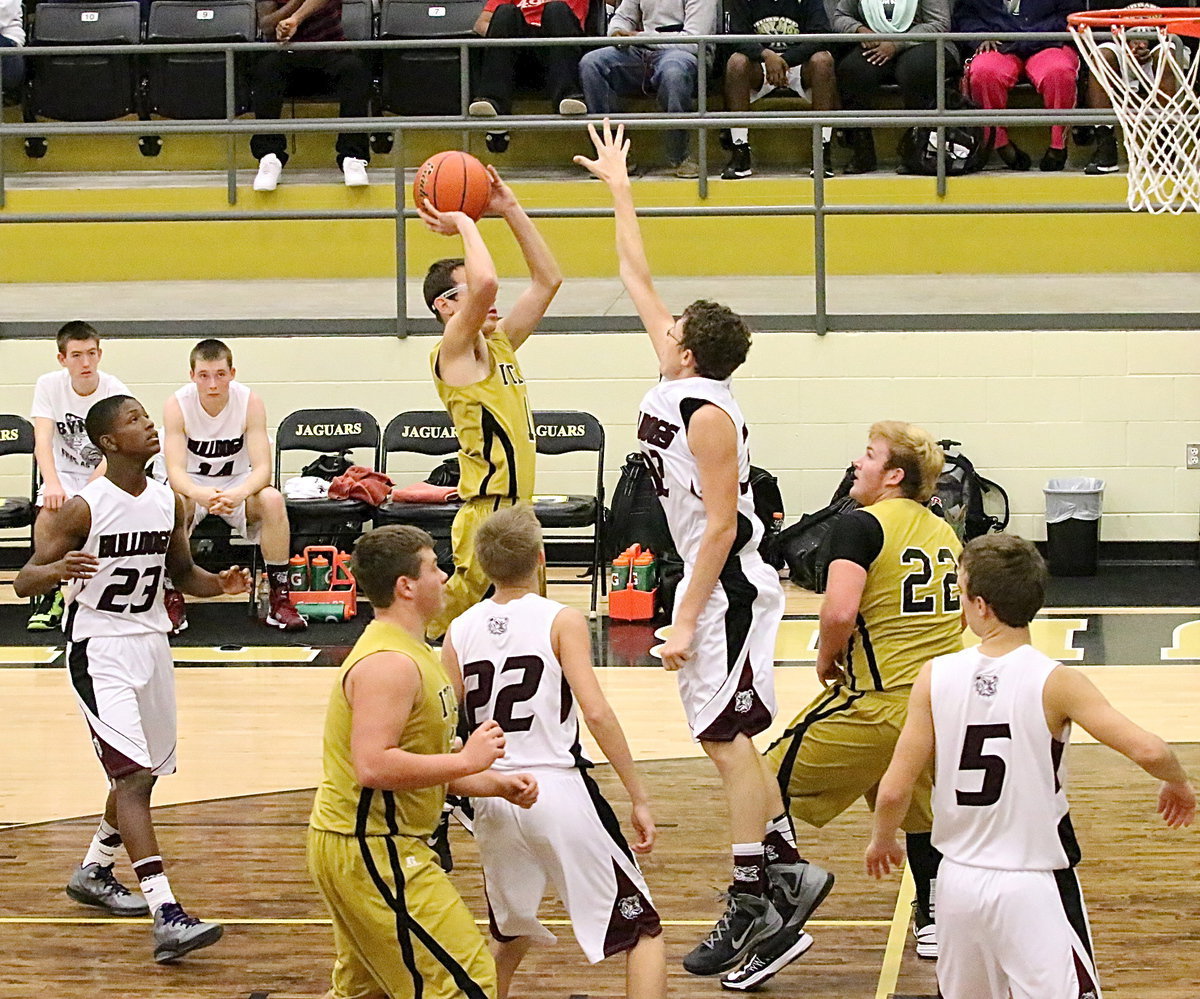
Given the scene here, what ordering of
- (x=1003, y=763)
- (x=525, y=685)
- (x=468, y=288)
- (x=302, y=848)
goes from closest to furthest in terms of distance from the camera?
(x=1003, y=763)
(x=525, y=685)
(x=468, y=288)
(x=302, y=848)

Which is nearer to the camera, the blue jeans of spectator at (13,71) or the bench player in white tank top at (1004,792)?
the bench player in white tank top at (1004,792)

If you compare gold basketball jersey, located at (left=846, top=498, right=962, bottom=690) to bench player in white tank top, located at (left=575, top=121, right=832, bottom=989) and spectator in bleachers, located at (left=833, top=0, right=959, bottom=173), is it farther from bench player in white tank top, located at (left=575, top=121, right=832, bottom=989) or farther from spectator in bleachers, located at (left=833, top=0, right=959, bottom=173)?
spectator in bleachers, located at (left=833, top=0, right=959, bottom=173)

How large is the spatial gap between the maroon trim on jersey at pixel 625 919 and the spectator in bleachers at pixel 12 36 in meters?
10.2

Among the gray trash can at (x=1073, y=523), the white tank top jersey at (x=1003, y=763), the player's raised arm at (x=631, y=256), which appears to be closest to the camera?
the white tank top jersey at (x=1003, y=763)

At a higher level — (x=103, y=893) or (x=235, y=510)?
(x=235, y=510)

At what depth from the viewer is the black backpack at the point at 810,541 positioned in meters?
9.70

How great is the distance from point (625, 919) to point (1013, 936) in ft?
2.99

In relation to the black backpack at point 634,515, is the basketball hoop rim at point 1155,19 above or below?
above

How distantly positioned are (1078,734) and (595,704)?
12.3ft

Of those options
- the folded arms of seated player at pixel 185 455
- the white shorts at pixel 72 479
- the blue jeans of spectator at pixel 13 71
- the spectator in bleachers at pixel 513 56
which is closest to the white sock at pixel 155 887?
the folded arms of seated player at pixel 185 455

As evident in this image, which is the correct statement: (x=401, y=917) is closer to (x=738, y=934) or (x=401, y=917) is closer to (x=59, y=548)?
(x=738, y=934)

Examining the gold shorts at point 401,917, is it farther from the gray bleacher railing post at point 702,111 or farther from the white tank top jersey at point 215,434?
the gray bleacher railing post at point 702,111

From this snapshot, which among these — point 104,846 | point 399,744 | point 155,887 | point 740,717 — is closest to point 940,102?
point 740,717

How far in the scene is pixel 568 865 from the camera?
4.07 m
